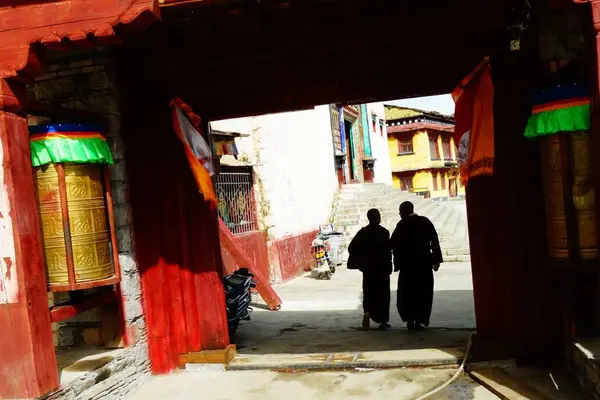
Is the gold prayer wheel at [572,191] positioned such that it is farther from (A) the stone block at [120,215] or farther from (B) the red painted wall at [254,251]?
(B) the red painted wall at [254,251]

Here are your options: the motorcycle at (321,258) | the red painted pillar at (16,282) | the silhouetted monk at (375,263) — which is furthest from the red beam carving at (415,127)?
the red painted pillar at (16,282)

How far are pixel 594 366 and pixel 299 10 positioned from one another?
350 centimetres

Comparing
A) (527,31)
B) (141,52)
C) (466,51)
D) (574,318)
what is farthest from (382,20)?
(574,318)

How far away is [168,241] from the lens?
5.71 m

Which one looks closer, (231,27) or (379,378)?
(231,27)

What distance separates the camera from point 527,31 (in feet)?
15.8

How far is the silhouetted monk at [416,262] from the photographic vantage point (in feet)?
22.6

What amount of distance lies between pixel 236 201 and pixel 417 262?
598 cm

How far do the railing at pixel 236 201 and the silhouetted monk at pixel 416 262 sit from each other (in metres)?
5.02

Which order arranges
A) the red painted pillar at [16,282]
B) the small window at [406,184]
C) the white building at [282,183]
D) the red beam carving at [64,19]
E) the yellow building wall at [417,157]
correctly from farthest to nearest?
the small window at [406,184] < the yellow building wall at [417,157] < the white building at [282,183] < the red beam carving at [64,19] < the red painted pillar at [16,282]

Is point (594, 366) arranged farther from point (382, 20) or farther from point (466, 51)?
point (382, 20)

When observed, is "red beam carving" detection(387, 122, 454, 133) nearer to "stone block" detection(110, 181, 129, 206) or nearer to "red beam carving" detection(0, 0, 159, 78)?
"stone block" detection(110, 181, 129, 206)

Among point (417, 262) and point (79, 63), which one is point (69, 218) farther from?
point (417, 262)

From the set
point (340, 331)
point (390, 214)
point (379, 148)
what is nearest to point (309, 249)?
point (390, 214)
